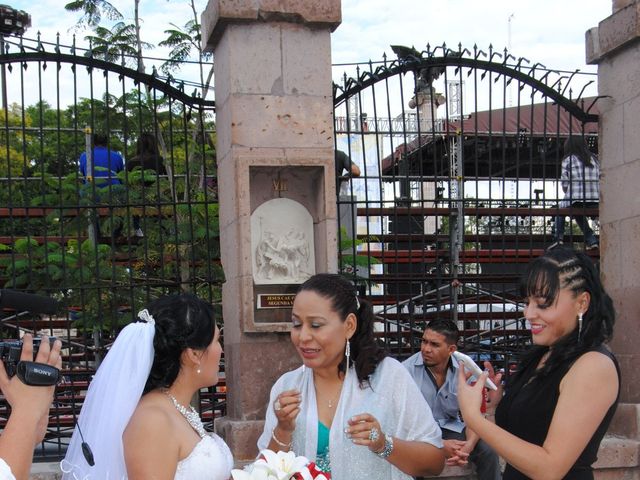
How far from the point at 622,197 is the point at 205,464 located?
471 cm

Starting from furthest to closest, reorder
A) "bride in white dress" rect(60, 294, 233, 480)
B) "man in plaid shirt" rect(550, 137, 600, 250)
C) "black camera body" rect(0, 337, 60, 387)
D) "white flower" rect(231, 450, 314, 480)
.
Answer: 1. "man in plaid shirt" rect(550, 137, 600, 250)
2. "bride in white dress" rect(60, 294, 233, 480)
3. "white flower" rect(231, 450, 314, 480)
4. "black camera body" rect(0, 337, 60, 387)

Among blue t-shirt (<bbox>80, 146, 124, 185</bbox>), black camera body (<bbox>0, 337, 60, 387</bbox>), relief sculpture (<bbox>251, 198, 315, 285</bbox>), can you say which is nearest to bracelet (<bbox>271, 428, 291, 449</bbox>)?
black camera body (<bbox>0, 337, 60, 387</bbox>)

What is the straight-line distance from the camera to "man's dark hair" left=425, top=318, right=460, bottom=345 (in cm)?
655

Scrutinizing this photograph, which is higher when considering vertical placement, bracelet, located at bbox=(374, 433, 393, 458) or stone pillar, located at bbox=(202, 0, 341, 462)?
stone pillar, located at bbox=(202, 0, 341, 462)

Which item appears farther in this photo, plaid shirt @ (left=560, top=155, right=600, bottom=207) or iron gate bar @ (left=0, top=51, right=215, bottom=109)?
plaid shirt @ (left=560, top=155, right=600, bottom=207)

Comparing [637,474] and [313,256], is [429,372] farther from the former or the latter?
[637,474]

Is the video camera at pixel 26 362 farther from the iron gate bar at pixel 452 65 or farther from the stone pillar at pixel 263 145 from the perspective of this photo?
the iron gate bar at pixel 452 65

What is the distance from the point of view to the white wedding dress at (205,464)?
135 inches

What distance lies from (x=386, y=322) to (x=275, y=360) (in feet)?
4.24

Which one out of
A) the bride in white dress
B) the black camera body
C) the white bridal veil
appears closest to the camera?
the black camera body

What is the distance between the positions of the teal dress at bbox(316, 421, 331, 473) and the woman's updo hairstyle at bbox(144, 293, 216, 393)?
2.52ft

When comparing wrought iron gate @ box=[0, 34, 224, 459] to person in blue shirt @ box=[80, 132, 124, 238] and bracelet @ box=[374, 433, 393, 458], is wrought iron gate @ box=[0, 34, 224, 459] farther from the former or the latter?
bracelet @ box=[374, 433, 393, 458]

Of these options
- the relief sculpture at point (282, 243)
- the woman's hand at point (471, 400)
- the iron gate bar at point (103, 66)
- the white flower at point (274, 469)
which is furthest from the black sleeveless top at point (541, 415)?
the iron gate bar at point (103, 66)

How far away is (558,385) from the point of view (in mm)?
3473
